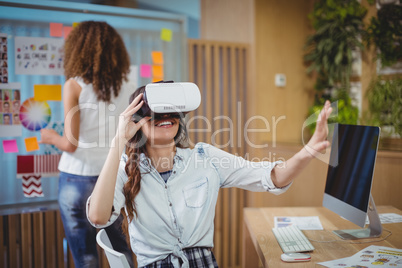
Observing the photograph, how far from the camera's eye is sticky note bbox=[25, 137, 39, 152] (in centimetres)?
232

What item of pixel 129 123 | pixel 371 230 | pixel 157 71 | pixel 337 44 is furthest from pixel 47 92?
pixel 337 44

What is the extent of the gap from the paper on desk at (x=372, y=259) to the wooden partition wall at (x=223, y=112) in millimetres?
1760

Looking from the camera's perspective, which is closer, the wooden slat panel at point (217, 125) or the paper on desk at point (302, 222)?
the paper on desk at point (302, 222)

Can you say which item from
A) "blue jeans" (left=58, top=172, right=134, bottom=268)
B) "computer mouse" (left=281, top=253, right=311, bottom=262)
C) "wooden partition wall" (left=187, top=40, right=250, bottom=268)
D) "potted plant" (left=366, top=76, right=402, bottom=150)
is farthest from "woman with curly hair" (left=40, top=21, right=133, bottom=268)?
"potted plant" (left=366, top=76, right=402, bottom=150)

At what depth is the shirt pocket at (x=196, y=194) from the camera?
1454mm

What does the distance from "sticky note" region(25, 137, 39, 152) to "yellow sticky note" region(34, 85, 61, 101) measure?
0.25 m

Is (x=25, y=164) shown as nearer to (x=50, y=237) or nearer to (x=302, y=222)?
(x=50, y=237)

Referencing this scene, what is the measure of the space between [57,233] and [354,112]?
2315mm

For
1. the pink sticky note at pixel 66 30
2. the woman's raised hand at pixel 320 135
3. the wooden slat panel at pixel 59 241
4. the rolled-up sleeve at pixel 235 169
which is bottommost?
the wooden slat panel at pixel 59 241

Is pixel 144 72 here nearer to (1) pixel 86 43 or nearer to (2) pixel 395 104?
(1) pixel 86 43

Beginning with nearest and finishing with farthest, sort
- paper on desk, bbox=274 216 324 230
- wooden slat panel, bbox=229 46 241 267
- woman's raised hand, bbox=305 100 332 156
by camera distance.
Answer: woman's raised hand, bbox=305 100 332 156, paper on desk, bbox=274 216 324 230, wooden slat panel, bbox=229 46 241 267

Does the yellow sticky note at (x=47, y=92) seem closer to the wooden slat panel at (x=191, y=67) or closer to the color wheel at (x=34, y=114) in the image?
the color wheel at (x=34, y=114)

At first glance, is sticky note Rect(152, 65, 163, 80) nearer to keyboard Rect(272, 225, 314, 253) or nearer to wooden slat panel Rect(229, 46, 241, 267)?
wooden slat panel Rect(229, 46, 241, 267)

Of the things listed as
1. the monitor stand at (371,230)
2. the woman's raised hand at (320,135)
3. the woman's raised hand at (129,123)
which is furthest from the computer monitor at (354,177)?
the woman's raised hand at (129,123)
